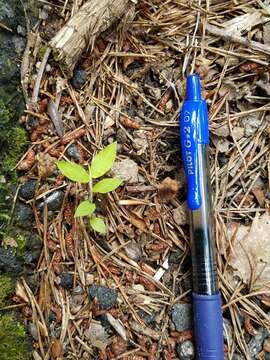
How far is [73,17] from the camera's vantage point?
1.86 meters

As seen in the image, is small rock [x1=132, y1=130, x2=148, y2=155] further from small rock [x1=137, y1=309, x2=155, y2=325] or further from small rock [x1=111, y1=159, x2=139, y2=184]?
small rock [x1=137, y1=309, x2=155, y2=325]

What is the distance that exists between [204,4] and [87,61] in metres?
0.63

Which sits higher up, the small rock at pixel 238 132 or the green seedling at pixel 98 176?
the small rock at pixel 238 132

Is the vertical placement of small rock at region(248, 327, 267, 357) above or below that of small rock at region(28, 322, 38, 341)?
below

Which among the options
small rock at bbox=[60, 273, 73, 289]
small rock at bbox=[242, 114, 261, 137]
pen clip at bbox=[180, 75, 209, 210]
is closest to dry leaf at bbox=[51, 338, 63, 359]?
small rock at bbox=[60, 273, 73, 289]

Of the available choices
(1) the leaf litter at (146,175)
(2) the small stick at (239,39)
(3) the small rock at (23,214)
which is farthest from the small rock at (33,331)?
(2) the small stick at (239,39)

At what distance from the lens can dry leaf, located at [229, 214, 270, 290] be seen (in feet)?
6.41

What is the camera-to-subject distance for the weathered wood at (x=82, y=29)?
1813 mm

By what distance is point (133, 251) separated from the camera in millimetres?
1947

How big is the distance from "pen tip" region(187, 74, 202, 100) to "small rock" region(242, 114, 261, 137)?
0.92 feet

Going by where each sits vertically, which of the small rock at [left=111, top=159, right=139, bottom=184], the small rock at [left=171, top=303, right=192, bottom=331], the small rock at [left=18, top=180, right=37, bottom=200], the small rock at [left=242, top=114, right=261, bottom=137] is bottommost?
the small rock at [left=171, top=303, right=192, bottom=331]

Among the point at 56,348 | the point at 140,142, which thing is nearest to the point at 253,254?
the point at 140,142

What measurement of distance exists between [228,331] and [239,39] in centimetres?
134

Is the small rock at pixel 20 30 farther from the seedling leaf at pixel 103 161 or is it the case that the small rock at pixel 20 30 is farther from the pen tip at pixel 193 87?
the pen tip at pixel 193 87
